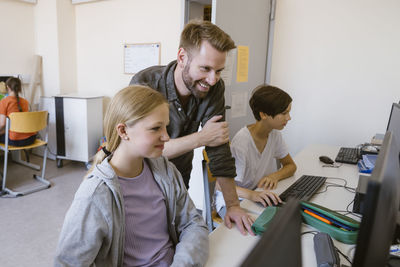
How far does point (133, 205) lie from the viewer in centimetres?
98

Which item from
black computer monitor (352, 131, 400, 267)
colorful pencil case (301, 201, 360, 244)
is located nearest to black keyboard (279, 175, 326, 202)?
colorful pencil case (301, 201, 360, 244)

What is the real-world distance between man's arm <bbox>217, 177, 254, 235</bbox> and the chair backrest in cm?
246

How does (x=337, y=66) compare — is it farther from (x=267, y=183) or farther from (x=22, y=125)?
(x=22, y=125)

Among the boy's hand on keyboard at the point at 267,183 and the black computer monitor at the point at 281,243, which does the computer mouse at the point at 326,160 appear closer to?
the boy's hand on keyboard at the point at 267,183

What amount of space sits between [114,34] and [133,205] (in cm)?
328

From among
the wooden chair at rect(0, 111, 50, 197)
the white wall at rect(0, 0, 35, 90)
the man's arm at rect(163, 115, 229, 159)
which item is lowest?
the wooden chair at rect(0, 111, 50, 197)

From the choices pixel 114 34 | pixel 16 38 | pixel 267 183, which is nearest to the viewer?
pixel 267 183

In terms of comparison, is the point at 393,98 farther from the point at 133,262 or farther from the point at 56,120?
the point at 56,120

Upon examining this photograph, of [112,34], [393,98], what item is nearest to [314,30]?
[393,98]

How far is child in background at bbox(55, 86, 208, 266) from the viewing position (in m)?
0.82

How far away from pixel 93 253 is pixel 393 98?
256cm

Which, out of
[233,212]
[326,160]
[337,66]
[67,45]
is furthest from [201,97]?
[67,45]

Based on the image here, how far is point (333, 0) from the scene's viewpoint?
2.57 metres

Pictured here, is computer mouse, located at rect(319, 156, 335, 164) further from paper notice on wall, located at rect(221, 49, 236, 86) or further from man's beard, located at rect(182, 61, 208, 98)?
man's beard, located at rect(182, 61, 208, 98)
